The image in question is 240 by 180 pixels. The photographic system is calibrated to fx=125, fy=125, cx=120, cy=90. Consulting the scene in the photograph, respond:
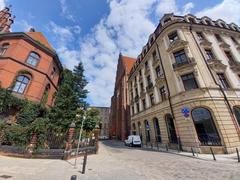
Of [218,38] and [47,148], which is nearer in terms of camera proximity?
[47,148]

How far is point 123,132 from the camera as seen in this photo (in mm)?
34281

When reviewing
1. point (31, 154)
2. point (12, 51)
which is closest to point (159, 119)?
point (31, 154)

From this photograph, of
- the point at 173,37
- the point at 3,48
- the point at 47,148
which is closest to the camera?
the point at 47,148

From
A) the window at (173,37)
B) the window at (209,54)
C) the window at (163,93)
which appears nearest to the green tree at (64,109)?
the window at (163,93)

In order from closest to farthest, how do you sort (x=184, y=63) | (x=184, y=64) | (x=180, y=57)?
(x=184, y=64), (x=184, y=63), (x=180, y=57)

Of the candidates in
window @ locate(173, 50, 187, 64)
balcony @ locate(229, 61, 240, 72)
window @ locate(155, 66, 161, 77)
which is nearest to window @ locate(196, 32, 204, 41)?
window @ locate(173, 50, 187, 64)

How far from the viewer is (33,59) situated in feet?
62.8

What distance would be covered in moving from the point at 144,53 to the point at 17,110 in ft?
74.6

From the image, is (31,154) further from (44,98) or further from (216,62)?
(216,62)

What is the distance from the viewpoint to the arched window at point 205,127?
1245 centimetres

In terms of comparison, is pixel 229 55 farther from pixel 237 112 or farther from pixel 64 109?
pixel 64 109

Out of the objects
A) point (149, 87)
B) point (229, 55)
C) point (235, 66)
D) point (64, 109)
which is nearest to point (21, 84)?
point (64, 109)

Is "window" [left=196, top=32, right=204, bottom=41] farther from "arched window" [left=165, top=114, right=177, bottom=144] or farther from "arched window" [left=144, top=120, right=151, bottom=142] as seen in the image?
"arched window" [left=144, top=120, right=151, bottom=142]

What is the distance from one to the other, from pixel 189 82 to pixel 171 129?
21.3 feet
